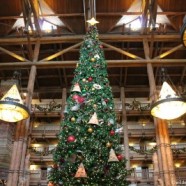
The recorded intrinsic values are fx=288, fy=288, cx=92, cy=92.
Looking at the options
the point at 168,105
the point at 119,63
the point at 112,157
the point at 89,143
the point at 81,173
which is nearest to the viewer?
the point at 81,173

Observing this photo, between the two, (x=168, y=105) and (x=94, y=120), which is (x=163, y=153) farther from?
(x=94, y=120)

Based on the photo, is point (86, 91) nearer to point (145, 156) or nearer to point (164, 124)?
point (164, 124)

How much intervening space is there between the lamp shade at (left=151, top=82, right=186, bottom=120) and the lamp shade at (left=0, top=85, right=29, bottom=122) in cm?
461

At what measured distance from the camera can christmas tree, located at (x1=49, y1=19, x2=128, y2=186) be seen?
7305 millimetres

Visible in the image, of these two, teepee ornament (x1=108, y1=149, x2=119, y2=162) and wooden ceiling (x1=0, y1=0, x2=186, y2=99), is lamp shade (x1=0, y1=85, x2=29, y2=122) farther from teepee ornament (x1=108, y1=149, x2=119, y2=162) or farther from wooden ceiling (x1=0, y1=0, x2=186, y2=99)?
Answer: teepee ornament (x1=108, y1=149, x2=119, y2=162)

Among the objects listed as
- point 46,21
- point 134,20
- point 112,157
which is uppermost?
point 134,20

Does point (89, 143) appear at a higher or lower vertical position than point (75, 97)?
lower

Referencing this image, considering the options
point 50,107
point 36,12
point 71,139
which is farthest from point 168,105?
point 50,107

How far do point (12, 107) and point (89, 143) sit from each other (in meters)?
3.70

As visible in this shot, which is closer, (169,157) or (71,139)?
(71,139)

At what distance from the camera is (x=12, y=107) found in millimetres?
10039

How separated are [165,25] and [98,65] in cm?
694

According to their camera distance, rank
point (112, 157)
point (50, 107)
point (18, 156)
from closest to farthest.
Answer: point (112, 157) → point (18, 156) → point (50, 107)

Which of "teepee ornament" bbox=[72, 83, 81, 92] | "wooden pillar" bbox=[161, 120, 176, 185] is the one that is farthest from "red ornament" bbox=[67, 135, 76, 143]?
"wooden pillar" bbox=[161, 120, 176, 185]
